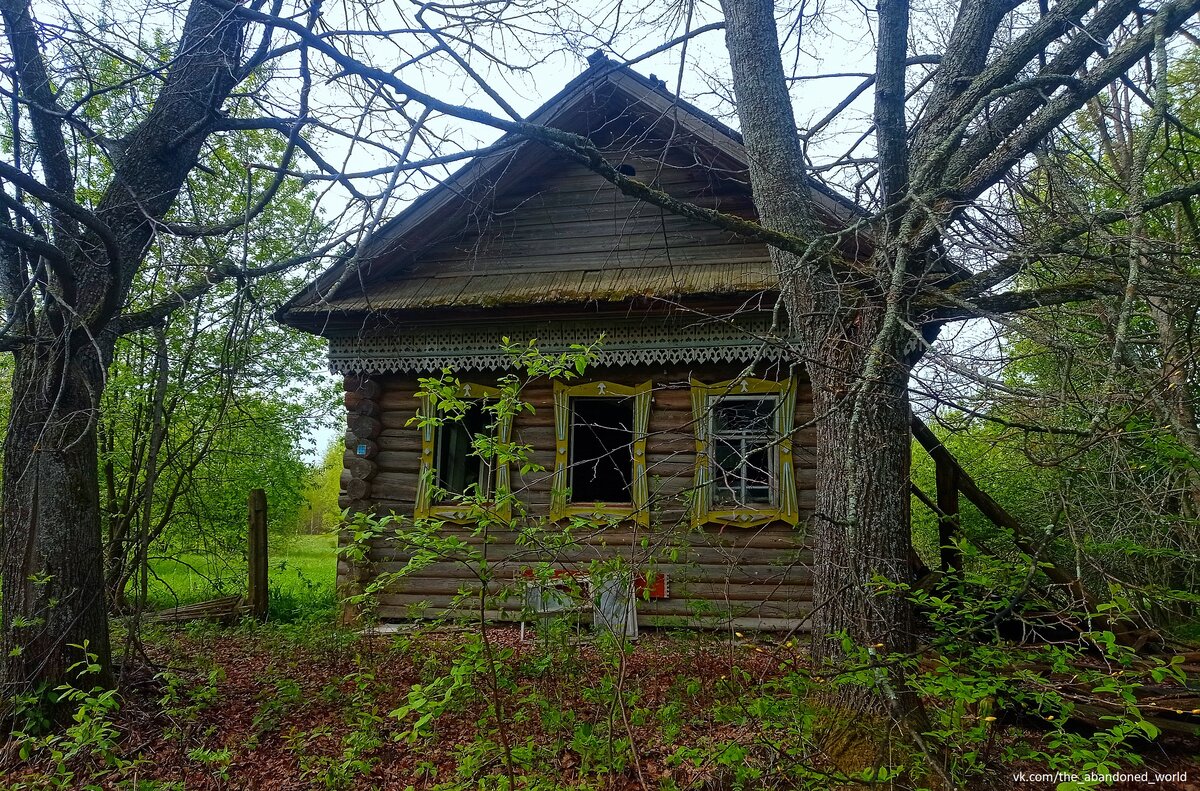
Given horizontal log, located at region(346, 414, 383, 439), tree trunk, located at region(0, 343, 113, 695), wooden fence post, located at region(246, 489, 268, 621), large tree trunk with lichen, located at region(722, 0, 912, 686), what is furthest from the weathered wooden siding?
tree trunk, located at region(0, 343, 113, 695)

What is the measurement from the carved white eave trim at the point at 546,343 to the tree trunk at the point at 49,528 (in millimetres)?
2813

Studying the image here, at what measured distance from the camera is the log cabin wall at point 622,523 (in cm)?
732

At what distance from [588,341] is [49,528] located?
5.20 metres

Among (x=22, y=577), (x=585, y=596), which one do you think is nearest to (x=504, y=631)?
(x=585, y=596)

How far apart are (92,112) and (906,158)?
7.88 m

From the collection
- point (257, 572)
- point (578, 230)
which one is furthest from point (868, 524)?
point (257, 572)

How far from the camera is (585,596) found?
13.0 ft

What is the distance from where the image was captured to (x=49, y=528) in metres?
4.75

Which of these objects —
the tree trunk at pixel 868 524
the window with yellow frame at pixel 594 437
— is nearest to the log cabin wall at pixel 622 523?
the window with yellow frame at pixel 594 437

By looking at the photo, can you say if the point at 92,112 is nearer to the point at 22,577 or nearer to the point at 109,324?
the point at 109,324

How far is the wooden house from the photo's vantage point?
7383 millimetres

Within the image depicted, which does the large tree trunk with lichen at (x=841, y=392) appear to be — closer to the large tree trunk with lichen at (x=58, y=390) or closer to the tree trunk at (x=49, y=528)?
the large tree trunk with lichen at (x=58, y=390)

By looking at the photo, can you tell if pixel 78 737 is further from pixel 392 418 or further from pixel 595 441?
pixel 595 441

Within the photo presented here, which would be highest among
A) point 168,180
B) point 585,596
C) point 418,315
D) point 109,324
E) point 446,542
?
point 168,180
